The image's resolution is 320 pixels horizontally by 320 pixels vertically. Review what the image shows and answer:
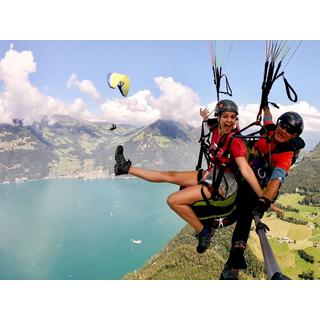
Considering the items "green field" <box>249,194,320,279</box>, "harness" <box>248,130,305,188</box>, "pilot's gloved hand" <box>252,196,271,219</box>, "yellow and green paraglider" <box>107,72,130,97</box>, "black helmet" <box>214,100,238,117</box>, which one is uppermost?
"yellow and green paraglider" <box>107,72,130,97</box>

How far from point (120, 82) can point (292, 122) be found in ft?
7.40

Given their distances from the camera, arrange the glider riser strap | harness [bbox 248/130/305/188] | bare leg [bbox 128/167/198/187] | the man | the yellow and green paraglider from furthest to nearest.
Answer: the yellow and green paraglider → bare leg [bbox 128/167/198/187] → harness [bbox 248/130/305/188] → the man → the glider riser strap

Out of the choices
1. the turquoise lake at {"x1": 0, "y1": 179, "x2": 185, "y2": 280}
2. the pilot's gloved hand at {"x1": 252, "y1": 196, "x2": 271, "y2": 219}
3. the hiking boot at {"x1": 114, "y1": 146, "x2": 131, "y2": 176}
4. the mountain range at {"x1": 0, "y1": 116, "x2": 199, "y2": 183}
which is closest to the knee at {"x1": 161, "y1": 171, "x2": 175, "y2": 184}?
the hiking boot at {"x1": 114, "y1": 146, "x2": 131, "y2": 176}

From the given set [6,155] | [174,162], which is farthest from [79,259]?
[6,155]

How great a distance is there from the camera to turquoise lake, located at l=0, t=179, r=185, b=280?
→ 4031cm

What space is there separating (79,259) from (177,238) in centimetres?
1328

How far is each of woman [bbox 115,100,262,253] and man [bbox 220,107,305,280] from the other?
0.12 meters

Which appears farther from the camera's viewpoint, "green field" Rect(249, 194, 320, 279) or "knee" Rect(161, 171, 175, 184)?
"green field" Rect(249, 194, 320, 279)

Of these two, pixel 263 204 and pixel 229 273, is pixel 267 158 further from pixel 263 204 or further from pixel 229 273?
pixel 229 273

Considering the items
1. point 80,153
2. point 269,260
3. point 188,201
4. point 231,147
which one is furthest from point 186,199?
point 80,153

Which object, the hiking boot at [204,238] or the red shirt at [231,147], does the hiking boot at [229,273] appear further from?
the red shirt at [231,147]

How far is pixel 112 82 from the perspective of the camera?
3.38 m

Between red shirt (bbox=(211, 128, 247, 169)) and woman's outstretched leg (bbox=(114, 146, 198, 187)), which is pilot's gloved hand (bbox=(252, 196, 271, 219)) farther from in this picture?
woman's outstretched leg (bbox=(114, 146, 198, 187))

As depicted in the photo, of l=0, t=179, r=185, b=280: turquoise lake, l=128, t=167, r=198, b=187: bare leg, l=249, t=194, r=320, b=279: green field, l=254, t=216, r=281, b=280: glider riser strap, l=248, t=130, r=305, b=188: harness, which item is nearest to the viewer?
l=254, t=216, r=281, b=280: glider riser strap
